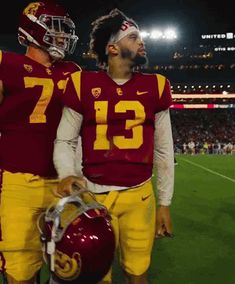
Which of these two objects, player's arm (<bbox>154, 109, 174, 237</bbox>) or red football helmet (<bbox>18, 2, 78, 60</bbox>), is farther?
red football helmet (<bbox>18, 2, 78, 60</bbox>)

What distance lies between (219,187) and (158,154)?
8862 mm

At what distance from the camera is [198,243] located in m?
5.91

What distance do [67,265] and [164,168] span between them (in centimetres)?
84

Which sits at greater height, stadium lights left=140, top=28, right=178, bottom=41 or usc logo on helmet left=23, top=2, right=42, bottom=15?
stadium lights left=140, top=28, right=178, bottom=41

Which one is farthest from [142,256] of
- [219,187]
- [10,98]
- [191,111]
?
[191,111]

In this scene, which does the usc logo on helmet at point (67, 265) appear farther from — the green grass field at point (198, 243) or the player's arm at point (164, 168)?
the green grass field at point (198, 243)

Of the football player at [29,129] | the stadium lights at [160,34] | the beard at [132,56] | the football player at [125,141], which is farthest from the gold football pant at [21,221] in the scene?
the stadium lights at [160,34]

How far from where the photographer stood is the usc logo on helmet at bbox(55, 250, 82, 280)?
2.15m

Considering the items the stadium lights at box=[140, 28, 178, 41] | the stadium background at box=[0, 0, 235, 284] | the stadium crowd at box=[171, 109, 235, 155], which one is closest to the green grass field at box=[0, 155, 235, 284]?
the stadium background at box=[0, 0, 235, 284]

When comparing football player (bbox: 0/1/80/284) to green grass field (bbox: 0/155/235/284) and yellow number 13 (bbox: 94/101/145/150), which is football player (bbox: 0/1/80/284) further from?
green grass field (bbox: 0/155/235/284)

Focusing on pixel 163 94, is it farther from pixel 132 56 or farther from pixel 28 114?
pixel 28 114

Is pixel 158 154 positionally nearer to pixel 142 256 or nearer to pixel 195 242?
pixel 142 256

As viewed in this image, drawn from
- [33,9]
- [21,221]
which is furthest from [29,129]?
[33,9]

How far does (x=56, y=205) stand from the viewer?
2242 mm
